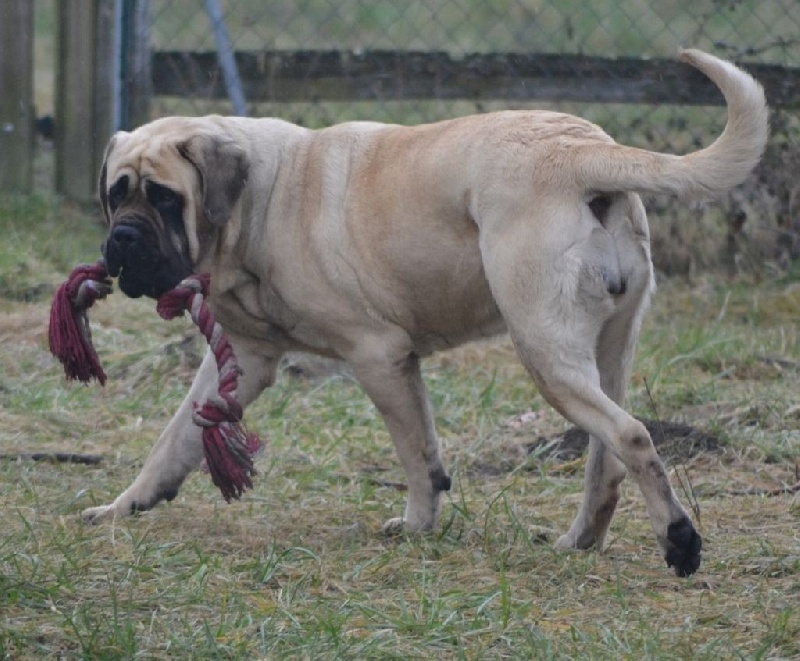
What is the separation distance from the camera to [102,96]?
816 cm

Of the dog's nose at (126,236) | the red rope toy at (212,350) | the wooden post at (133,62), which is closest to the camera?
the red rope toy at (212,350)

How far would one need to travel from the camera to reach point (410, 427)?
14.6 feet

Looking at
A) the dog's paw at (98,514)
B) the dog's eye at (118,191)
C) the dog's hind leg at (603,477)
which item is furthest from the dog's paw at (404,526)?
the dog's eye at (118,191)

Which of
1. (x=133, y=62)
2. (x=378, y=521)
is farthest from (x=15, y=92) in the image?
(x=378, y=521)

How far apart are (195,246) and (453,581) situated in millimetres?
1365

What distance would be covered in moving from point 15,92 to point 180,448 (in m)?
4.28

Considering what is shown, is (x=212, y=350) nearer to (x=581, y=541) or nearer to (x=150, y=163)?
(x=150, y=163)

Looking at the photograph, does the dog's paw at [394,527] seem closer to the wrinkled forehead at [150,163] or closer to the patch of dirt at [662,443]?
the patch of dirt at [662,443]

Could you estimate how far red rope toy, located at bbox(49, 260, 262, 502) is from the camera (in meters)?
4.11

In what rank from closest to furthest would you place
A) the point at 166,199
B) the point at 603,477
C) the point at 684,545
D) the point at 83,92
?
the point at 684,545
the point at 603,477
the point at 166,199
the point at 83,92

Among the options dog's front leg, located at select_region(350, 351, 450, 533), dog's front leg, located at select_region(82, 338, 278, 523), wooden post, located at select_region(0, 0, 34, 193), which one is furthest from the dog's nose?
wooden post, located at select_region(0, 0, 34, 193)

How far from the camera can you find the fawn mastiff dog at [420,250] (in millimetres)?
3799

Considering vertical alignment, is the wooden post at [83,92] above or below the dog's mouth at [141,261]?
below

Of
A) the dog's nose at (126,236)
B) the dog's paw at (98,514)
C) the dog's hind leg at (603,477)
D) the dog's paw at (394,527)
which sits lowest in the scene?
the dog's paw at (98,514)
